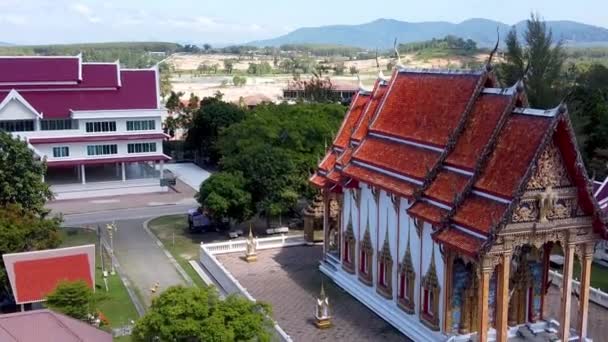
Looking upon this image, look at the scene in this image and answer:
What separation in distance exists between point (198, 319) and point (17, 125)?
3677 centimetres

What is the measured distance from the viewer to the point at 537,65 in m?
50.8

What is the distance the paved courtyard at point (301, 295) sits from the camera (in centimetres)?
2452

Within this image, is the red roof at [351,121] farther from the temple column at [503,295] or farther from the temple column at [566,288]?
the temple column at [566,288]

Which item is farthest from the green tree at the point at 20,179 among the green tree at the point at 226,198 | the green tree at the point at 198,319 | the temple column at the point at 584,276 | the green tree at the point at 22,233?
the temple column at the point at 584,276

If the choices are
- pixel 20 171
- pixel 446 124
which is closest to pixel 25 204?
pixel 20 171

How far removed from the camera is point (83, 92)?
51.8 metres

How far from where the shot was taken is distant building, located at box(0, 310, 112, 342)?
63.0ft

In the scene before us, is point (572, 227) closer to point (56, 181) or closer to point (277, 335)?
point (277, 335)

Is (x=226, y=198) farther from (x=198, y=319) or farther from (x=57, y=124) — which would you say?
(x=57, y=124)

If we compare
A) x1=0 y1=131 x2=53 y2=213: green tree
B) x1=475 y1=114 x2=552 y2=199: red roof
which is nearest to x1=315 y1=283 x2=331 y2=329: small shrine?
x1=475 y1=114 x2=552 y2=199: red roof

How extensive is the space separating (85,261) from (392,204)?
12272 millimetres

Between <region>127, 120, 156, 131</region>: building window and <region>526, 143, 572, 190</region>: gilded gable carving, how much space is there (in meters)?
37.8

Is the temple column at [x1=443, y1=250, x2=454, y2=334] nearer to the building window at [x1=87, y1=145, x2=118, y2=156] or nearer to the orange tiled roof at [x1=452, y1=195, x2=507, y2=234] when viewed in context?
the orange tiled roof at [x1=452, y1=195, x2=507, y2=234]

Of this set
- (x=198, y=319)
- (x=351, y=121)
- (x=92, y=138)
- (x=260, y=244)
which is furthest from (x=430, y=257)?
(x=92, y=138)
